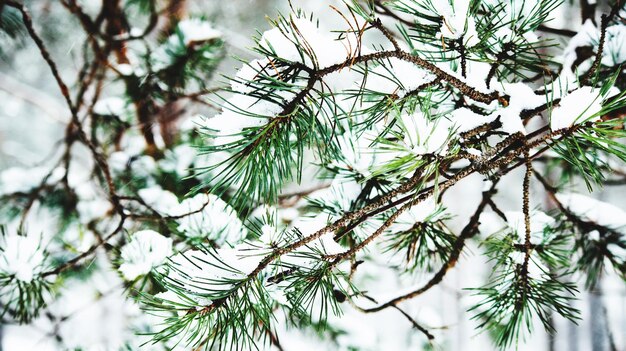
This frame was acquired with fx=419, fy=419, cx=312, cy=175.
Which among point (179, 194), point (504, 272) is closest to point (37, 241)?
point (179, 194)

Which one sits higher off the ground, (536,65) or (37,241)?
(536,65)

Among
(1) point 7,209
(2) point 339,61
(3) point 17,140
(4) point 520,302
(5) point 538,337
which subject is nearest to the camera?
(2) point 339,61

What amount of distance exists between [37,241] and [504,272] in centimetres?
79

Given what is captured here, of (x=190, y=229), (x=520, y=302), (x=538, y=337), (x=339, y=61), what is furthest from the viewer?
(x=538, y=337)

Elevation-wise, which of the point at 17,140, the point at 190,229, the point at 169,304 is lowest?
the point at 169,304

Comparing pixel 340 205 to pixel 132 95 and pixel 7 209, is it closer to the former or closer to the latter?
pixel 132 95

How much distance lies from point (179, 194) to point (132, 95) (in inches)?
11.2

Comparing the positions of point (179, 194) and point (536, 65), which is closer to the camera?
point (536, 65)

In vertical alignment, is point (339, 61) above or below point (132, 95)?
below

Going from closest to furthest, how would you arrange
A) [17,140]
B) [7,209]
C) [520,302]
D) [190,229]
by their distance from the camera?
1. [520,302]
2. [190,229]
3. [7,209]
4. [17,140]

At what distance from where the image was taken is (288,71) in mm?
349

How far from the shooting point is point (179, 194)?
935mm

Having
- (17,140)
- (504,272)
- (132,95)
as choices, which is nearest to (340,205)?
(504,272)

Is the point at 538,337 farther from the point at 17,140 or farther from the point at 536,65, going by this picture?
the point at 17,140
